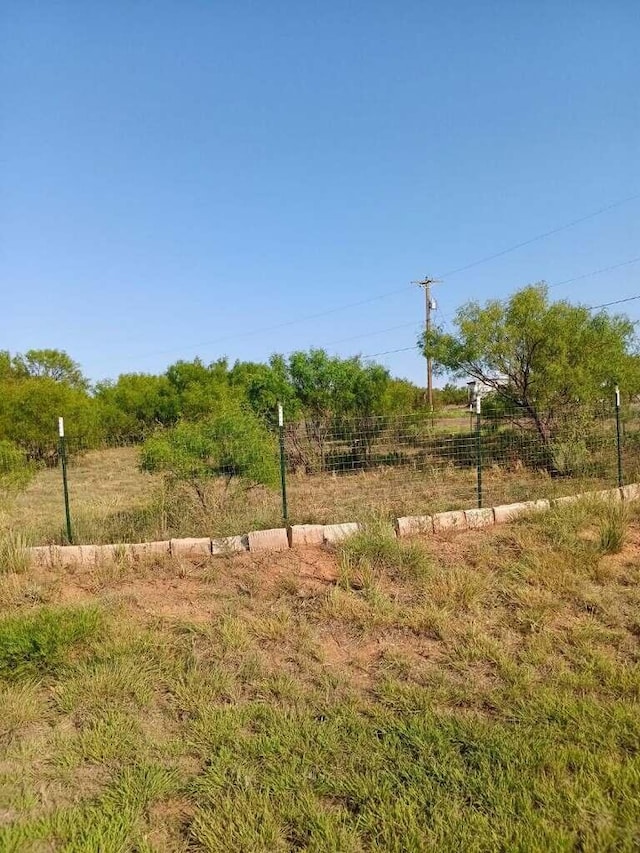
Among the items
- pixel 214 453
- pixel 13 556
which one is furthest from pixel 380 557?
pixel 13 556

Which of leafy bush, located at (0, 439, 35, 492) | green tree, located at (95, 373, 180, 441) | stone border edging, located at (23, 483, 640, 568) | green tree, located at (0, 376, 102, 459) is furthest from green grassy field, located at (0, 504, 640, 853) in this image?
green tree, located at (95, 373, 180, 441)

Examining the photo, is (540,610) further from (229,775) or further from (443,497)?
(443,497)

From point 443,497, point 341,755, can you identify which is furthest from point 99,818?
point 443,497

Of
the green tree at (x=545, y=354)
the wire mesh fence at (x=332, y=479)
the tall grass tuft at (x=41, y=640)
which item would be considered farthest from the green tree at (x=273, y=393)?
the tall grass tuft at (x=41, y=640)

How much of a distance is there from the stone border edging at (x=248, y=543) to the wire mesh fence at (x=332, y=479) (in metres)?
0.54

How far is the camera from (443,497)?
9148 mm

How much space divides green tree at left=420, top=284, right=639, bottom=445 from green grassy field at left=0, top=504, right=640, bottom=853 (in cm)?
681

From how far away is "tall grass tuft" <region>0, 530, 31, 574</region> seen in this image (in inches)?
228

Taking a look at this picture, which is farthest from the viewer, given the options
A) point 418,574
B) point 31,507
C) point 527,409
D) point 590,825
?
point 527,409

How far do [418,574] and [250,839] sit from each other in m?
3.36

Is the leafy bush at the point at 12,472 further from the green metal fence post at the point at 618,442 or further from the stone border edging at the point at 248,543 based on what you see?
the green metal fence post at the point at 618,442

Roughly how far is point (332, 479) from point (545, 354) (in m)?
5.49

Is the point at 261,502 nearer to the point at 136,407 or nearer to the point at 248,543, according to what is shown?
the point at 248,543

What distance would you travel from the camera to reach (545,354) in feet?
39.0
